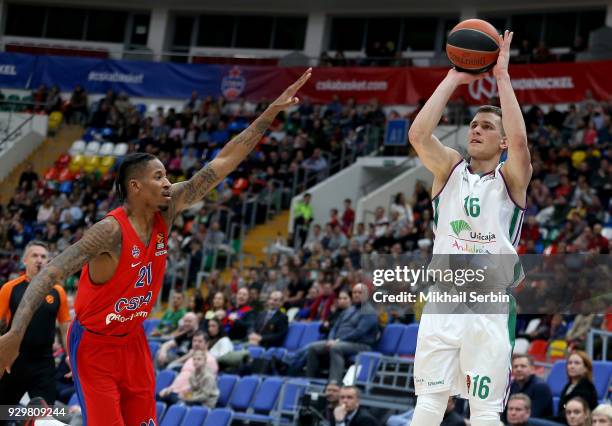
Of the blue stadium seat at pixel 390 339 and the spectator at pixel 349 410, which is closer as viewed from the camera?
the spectator at pixel 349 410

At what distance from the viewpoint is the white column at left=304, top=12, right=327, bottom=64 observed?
30.6 m

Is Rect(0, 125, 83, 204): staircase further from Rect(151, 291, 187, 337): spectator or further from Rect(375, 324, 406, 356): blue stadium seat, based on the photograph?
Rect(375, 324, 406, 356): blue stadium seat

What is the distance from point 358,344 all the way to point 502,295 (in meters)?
7.22

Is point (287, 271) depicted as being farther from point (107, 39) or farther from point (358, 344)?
point (107, 39)

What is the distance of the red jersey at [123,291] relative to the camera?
6176 mm

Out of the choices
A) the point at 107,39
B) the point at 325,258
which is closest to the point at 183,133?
the point at 107,39

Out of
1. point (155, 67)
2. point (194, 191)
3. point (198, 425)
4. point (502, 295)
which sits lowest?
point (198, 425)

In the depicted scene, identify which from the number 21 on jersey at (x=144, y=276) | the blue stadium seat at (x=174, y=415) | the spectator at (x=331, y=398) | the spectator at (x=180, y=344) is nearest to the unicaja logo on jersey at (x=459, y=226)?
the number 21 on jersey at (x=144, y=276)

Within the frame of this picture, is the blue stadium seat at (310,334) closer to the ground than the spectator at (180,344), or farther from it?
farther from it

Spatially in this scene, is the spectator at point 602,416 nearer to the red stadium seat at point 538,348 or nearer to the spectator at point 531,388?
the spectator at point 531,388

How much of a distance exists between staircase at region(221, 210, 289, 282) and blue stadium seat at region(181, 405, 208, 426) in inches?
373

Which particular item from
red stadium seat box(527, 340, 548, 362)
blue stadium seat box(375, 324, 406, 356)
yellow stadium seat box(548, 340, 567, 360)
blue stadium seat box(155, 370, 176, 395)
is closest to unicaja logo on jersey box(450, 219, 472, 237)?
yellow stadium seat box(548, 340, 567, 360)

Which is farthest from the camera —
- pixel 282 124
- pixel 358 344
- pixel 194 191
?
pixel 282 124

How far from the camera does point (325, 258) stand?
734 inches
